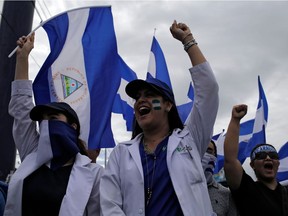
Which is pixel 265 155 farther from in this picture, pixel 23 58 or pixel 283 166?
pixel 283 166

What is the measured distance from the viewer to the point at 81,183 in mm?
2463

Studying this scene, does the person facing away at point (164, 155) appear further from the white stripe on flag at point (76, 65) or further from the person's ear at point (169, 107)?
the white stripe on flag at point (76, 65)

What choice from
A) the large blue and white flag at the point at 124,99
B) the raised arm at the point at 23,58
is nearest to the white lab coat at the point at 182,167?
the raised arm at the point at 23,58

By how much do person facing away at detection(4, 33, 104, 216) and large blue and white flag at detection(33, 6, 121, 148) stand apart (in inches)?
45.4

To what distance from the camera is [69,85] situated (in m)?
4.29

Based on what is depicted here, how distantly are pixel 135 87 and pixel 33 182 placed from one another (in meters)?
0.94

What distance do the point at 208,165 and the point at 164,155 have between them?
110 centimetres

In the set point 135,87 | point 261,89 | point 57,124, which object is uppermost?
point 261,89

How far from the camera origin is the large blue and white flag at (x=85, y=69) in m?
4.23

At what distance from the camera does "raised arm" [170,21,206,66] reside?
8.22 ft

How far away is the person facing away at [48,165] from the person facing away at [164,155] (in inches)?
6.6

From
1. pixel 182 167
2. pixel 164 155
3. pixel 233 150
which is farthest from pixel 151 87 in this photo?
pixel 233 150

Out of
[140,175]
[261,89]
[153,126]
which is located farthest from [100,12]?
[261,89]

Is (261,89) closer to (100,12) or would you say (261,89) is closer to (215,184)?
(100,12)
